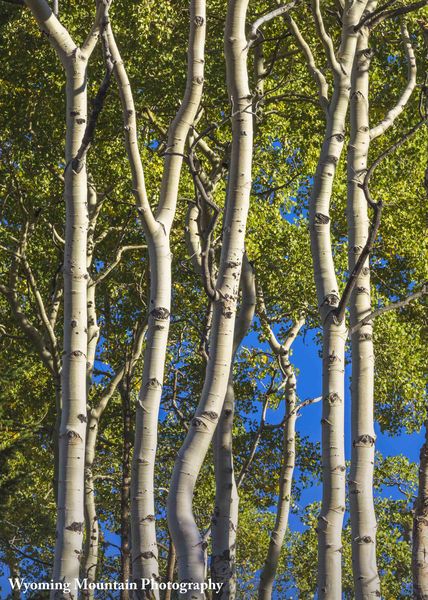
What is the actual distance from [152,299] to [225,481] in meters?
2.89

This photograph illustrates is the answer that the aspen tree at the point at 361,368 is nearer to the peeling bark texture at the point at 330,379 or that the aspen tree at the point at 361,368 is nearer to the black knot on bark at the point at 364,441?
the black knot on bark at the point at 364,441

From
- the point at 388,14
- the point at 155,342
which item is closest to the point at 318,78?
the point at 388,14

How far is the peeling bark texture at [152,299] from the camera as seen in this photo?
262 inches

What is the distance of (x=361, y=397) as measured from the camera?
694cm

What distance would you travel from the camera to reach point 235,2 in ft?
24.0

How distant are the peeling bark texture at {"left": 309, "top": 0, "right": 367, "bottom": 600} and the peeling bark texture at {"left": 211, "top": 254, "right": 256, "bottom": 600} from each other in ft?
5.92

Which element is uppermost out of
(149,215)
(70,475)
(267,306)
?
(267,306)

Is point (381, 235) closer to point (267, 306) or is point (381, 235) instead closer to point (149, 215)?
point (267, 306)

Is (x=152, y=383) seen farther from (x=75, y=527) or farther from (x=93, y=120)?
(x=93, y=120)

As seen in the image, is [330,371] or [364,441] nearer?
[364,441]

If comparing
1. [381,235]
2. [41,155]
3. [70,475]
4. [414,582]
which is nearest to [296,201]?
[381,235]

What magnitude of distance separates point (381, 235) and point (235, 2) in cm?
1233

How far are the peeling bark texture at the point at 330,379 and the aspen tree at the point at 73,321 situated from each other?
2041 mm

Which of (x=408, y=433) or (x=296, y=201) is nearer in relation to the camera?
(x=296, y=201)
